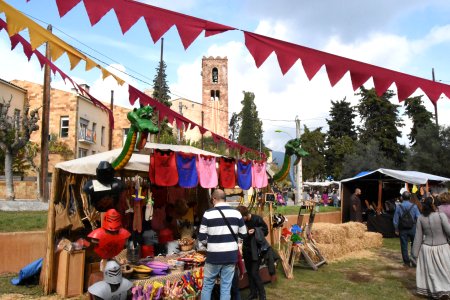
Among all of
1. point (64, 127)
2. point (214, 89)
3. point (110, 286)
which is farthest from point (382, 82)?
point (214, 89)

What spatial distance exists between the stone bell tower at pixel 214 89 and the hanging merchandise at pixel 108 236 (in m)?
55.7

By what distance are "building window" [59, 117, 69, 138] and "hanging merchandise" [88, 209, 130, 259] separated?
90.9 ft

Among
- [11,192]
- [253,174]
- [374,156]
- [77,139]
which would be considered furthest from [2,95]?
[374,156]

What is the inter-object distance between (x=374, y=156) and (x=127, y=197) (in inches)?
1257

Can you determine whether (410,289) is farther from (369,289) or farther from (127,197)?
(127,197)

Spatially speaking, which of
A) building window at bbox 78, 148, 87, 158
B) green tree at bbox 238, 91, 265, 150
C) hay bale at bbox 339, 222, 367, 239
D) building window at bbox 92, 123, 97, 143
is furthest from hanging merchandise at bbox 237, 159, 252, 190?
green tree at bbox 238, 91, 265, 150

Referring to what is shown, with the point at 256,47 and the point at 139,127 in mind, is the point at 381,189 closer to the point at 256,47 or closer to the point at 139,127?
the point at 139,127

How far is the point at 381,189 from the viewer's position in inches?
589

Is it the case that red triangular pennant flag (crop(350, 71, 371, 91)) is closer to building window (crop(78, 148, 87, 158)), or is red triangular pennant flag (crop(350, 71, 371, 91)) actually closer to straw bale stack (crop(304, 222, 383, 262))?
straw bale stack (crop(304, 222, 383, 262))

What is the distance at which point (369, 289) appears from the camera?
675 centimetres

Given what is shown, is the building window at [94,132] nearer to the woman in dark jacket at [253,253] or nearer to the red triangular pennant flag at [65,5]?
the woman in dark jacket at [253,253]

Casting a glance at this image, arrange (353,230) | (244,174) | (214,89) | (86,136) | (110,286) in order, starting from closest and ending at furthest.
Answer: (110,286) → (244,174) → (353,230) → (86,136) → (214,89)

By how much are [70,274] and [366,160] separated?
106 feet

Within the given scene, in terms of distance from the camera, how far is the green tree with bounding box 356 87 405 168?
3734 centimetres
